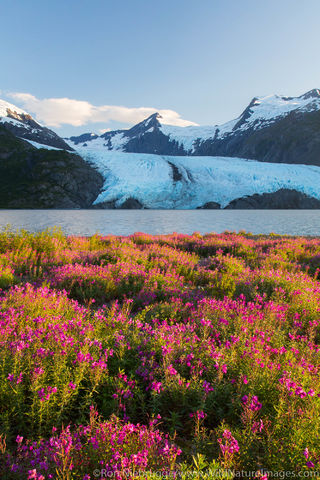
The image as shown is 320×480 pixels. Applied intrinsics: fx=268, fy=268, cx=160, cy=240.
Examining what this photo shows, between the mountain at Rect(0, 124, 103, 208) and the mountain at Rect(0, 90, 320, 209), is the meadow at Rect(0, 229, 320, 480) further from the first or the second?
the mountain at Rect(0, 124, 103, 208)

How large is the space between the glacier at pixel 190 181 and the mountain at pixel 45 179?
988 cm

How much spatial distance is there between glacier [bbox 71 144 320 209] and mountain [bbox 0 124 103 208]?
9.88 meters

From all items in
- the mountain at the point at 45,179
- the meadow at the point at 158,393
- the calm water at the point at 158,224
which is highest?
the mountain at the point at 45,179

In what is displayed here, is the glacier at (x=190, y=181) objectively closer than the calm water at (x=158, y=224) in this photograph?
No

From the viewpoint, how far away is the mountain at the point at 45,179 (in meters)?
102

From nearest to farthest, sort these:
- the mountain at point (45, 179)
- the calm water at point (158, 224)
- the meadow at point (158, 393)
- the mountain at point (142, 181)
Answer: the meadow at point (158, 393), the calm water at point (158, 224), the mountain at point (142, 181), the mountain at point (45, 179)

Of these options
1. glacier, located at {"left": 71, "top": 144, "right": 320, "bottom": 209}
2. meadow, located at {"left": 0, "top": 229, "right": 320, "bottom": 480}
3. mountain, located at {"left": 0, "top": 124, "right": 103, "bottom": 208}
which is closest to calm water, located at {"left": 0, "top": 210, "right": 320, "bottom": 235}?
meadow, located at {"left": 0, "top": 229, "right": 320, "bottom": 480}

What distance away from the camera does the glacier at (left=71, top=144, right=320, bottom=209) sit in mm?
88000

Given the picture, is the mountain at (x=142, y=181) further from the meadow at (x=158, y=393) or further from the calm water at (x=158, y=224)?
the meadow at (x=158, y=393)

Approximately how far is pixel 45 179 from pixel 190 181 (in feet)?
198

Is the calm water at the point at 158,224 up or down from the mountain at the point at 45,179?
down

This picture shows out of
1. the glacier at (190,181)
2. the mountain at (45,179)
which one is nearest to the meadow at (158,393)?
the glacier at (190,181)

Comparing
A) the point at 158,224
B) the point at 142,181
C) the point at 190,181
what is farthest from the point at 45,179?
the point at 158,224

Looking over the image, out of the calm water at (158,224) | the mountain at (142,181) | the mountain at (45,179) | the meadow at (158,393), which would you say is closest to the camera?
the meadow at (158,393)
